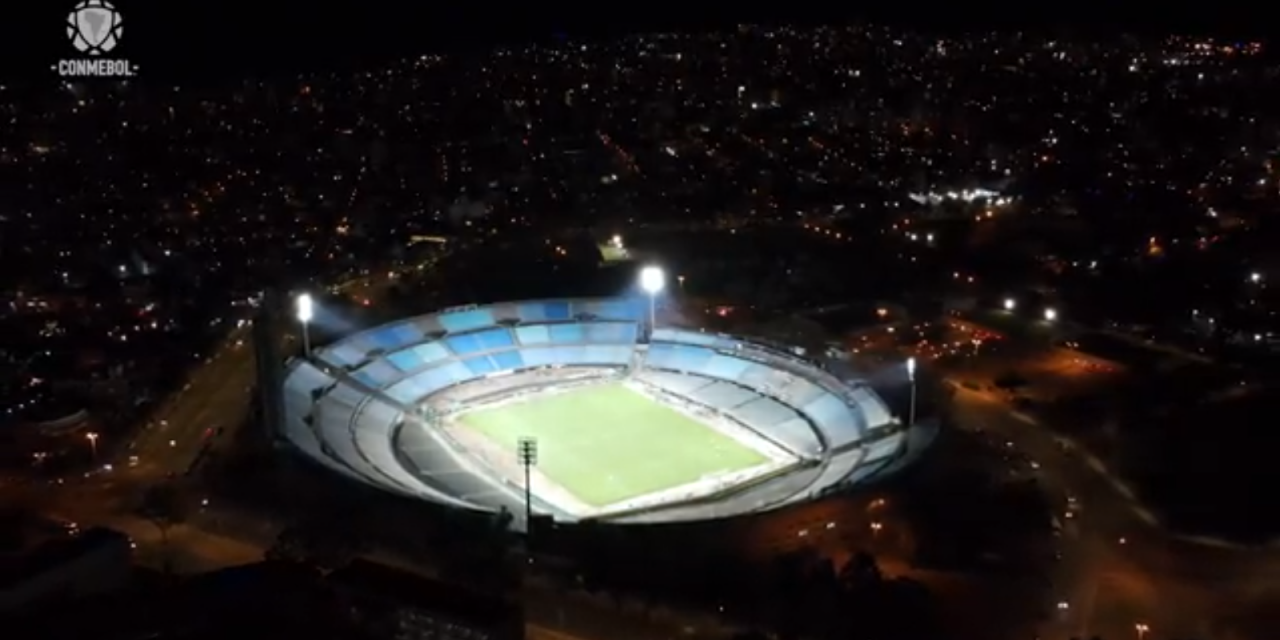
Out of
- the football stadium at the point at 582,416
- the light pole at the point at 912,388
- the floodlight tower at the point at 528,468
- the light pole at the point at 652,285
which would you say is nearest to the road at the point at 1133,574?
the light pole at the point at 912,388

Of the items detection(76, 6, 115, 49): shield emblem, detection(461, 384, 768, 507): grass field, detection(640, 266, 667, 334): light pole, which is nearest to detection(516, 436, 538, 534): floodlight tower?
detection(461, 384, 768, 507): grass field

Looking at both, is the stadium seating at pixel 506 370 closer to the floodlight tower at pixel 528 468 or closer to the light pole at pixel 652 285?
the light pole at pixel 652 285

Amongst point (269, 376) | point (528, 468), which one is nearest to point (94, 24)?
point (269, 376)

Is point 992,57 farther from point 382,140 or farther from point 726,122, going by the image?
point 382,140

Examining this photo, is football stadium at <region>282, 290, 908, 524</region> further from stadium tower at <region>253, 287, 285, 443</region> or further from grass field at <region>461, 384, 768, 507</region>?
stadium tower at <region>253, 287, 285, 443</region>

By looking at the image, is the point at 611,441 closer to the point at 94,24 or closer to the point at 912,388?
the point at 912,388

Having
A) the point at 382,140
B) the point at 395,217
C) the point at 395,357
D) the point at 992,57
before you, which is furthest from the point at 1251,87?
the point at 395,357
